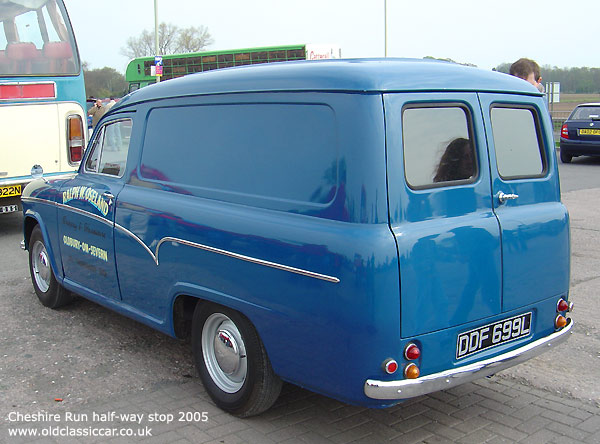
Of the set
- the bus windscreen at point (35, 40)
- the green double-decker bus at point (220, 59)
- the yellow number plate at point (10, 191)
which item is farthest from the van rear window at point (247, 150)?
the green double-decker bus at point (220, 59)

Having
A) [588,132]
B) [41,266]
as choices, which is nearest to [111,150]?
[41,266]

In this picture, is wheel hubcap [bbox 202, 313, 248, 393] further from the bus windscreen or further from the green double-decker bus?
the green double-decker bus

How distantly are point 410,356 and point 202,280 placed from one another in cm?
133

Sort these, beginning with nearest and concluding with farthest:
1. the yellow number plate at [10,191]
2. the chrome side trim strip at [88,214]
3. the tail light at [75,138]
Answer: the chrome side trim strip at [88,214] → the yellow number plate at [10,191] → the tail light at [75,138]

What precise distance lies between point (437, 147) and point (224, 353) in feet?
5.63

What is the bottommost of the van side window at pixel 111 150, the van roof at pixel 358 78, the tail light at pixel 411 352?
the tail light at pixel 411 352

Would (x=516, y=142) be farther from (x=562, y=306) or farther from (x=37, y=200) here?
(x=37, y=200)

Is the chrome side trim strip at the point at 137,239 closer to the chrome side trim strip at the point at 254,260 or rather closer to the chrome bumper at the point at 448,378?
the chrome side trim strip at the point at 254,260

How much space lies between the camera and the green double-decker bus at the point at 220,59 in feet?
82.7

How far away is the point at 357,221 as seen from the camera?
312 cm

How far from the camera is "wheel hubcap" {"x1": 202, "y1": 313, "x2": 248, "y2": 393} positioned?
12.5ft

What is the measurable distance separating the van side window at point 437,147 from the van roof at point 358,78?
14cm

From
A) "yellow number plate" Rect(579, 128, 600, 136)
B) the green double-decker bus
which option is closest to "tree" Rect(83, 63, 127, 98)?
the green double-decker bus
